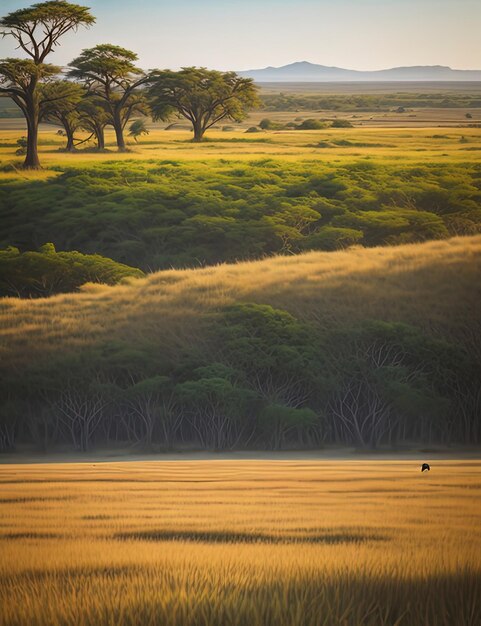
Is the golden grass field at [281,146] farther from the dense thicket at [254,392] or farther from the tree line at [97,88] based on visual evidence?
the dense thicket at [254,392]

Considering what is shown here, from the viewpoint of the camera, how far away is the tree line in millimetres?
23250

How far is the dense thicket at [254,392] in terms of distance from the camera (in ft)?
59.9

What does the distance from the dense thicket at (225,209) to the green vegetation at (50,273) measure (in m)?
1.61

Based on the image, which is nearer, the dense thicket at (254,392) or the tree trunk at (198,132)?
the dense thicket at (254,392)

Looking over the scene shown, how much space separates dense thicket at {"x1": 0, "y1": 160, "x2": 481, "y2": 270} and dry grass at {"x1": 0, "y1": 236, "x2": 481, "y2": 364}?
2421 millimetres

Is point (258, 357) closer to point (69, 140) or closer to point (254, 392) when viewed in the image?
point (254, 392)

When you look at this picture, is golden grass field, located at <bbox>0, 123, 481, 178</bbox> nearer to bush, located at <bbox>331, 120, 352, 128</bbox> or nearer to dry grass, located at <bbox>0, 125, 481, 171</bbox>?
dry grass, located at <bbox>0, 125, 481, 171</bbox>

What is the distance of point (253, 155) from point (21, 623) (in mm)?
25085

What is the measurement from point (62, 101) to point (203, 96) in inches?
256

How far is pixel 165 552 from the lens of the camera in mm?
5547

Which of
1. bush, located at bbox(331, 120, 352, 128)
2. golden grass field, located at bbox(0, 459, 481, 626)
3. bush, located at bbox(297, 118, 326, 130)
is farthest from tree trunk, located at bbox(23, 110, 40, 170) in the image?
golden grass field, located at bbox(0, 459, 481, 626)

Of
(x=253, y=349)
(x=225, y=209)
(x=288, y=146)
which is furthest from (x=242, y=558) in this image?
(x=288, y=146)

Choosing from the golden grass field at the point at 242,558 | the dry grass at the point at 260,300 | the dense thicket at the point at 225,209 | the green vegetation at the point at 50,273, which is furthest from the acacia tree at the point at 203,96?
the golden grass field at the point at 242,558

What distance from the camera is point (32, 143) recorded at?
2497cm
